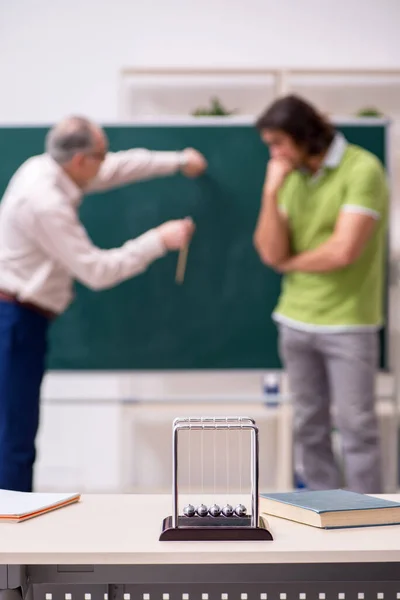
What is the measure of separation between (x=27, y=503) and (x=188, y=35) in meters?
3.63

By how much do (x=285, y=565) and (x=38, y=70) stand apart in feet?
12.8

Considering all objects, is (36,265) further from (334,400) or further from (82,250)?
(334,400)

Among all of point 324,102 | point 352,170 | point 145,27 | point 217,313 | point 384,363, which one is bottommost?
point 384,363

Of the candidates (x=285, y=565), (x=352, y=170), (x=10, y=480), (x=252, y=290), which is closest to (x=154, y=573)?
(x=285, y=565)

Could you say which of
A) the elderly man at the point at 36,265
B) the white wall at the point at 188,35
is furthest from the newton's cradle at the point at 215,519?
the white wall at the point at 188,35

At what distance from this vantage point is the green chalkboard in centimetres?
344

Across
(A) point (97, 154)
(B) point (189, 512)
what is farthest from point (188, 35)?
(B) point (189, 512)

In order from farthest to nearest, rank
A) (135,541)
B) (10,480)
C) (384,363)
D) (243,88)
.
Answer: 1. (243,88)
2. (384,363)
3. (10,480)
4. (135,541)

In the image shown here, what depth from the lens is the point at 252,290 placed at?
11.3ft

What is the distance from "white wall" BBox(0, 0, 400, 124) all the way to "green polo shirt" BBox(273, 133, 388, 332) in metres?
1.66

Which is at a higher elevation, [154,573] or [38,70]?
[38,70]

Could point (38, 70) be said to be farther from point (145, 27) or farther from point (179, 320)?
point (179, 320)

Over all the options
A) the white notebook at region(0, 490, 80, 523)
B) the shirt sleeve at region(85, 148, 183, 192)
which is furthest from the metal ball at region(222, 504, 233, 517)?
the shirt sleeve at region(85, 148, 183, 192)

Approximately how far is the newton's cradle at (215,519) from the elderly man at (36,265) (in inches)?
67.6
